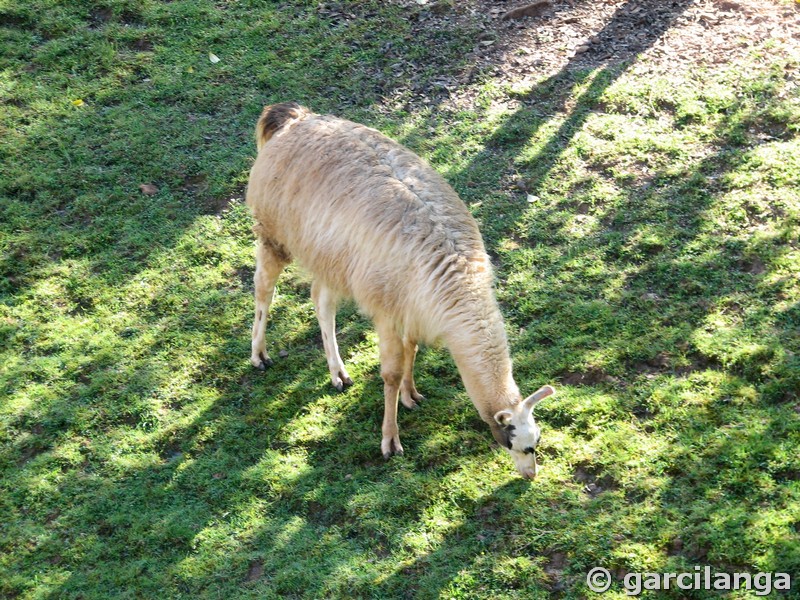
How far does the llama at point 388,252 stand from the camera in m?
5.59

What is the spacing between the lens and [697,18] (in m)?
10.1

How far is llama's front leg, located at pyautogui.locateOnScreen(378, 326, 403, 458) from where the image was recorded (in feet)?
→ 19.7

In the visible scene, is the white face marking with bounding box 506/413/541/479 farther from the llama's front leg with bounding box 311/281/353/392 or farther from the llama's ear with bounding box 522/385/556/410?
the llama's front leg with bounding box 311/281/353/392

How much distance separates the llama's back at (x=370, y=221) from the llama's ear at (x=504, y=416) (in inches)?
28.9

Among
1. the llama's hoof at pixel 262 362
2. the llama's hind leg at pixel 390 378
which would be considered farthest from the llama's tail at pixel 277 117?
the llama's hind leg at pixel 390 378

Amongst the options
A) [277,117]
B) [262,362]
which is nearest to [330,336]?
[262,362]

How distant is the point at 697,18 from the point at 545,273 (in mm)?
4873

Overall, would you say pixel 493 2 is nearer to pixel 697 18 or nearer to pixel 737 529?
pixel 697 18

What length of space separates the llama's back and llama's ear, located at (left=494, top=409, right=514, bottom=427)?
0.73 metres

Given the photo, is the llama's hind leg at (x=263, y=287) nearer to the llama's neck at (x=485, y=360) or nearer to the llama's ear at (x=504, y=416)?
the llama's neck at (x=485, y=360)

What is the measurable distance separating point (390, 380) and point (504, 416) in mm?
1066

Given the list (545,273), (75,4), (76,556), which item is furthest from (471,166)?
(75,4)

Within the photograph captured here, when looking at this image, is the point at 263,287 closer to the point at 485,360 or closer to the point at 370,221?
the point at 370,221

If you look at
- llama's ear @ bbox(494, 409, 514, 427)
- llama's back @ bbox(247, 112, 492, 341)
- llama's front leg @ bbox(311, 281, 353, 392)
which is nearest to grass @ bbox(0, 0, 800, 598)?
llama's front leg @ bbox(311, 281, 353, 392)
